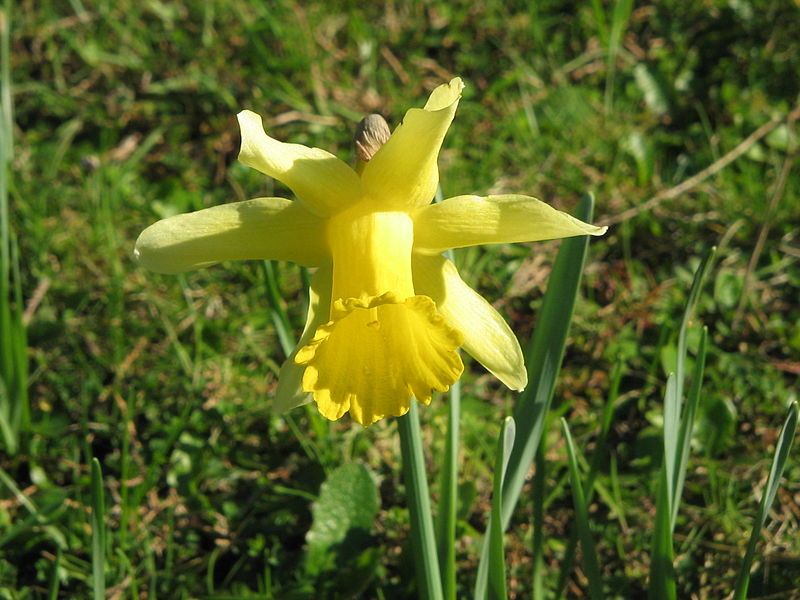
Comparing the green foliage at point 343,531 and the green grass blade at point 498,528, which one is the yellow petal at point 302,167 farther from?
the green foliage at point 343,531

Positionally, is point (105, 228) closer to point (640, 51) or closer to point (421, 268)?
point (421, 268)

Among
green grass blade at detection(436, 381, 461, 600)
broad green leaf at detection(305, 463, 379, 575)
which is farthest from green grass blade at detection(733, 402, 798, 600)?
broad green leaf at detection(305, 463, 379, 575)

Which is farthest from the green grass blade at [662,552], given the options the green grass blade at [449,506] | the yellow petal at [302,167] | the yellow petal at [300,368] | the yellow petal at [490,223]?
the yellow petal at [302,167]

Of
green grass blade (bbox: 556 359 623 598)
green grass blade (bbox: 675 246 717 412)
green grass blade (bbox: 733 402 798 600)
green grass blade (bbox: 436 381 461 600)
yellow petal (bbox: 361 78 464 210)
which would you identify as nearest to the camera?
yellow petal (bbox: 361 78 464 210)

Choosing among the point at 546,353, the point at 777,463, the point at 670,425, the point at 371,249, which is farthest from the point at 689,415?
the point at 371,249

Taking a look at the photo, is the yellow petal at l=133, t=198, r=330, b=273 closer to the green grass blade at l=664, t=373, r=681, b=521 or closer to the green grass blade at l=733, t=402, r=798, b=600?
the green grass blade at l=664, t=373, r=681, b=521

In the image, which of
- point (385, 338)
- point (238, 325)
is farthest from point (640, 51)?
point (385, 338)
